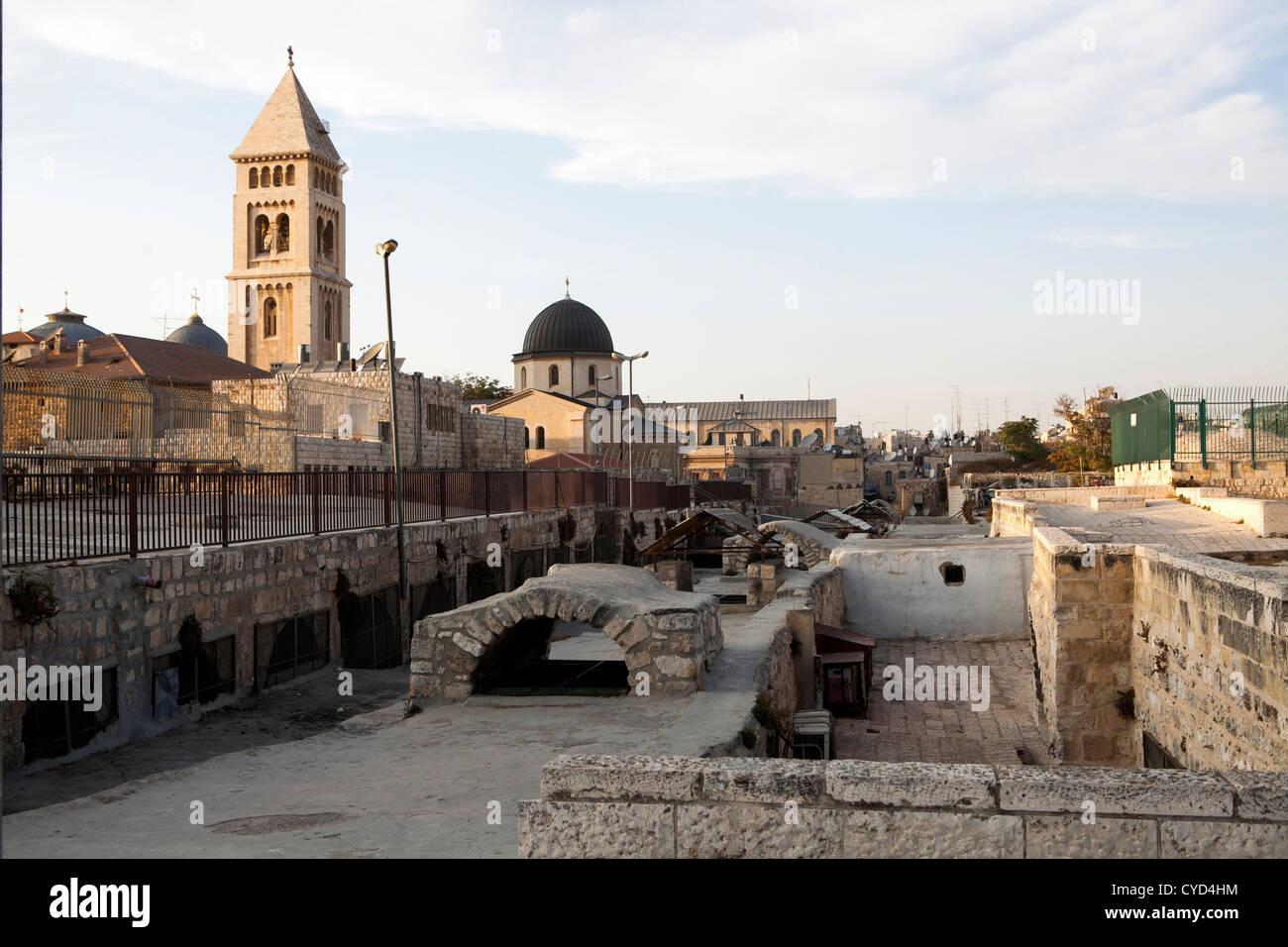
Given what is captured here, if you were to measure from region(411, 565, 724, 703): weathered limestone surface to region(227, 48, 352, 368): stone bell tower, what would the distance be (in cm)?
5285

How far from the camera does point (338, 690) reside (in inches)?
452

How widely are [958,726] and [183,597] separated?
8528mm

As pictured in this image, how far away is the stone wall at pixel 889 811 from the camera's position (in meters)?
3.40

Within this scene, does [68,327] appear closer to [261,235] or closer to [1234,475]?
[261,235]

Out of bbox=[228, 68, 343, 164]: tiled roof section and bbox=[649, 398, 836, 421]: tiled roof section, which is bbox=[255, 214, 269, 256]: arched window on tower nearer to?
bbox=[228, 68, 343, 164]: tiled roof section

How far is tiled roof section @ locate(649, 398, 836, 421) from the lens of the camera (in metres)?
85.9

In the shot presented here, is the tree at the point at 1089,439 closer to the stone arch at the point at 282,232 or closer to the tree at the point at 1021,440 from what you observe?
the tree at the point at 1021,440

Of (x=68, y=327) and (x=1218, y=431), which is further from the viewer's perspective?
(x=68, y=327)

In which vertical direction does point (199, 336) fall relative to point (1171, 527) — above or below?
above

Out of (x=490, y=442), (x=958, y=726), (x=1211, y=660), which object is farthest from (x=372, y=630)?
(x=490, y=442)

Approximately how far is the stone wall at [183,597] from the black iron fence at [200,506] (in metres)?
0.27

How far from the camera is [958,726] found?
11961 mm
